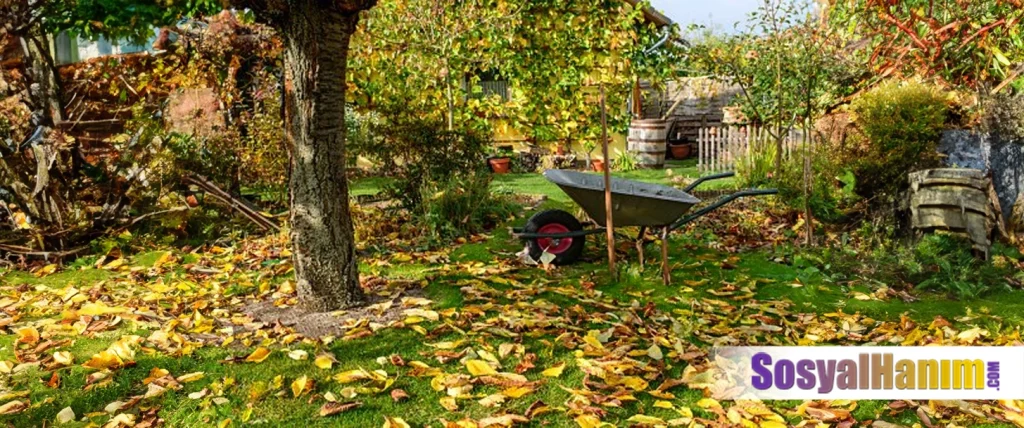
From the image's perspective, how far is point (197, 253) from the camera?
616cm

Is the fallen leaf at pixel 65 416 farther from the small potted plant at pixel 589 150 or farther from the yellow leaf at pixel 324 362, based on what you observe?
the small potted plant at pixel 589 150

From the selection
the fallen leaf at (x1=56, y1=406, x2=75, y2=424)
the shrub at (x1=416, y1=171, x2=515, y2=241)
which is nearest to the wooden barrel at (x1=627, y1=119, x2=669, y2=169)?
the shrub at (x1=416, y1=171, x2=515, y2=241)

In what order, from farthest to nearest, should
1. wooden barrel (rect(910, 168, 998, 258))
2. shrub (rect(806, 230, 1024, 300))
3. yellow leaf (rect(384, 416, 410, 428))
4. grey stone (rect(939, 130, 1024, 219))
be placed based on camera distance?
grey stone (rect(939, 130, 1024, 219)) → wooden barrel (rect(910, 168, 998, 258)) → shrub (rect(806, 230, 1024, 300)) → yellow leaf (rect(384, 416, 410, 428))

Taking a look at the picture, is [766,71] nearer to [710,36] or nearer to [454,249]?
[454,249]

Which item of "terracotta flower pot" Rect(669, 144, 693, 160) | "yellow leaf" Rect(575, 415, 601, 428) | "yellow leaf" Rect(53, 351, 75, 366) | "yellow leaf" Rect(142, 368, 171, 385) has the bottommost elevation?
"yellow leaf" Rect(575, 415, 601, 428)

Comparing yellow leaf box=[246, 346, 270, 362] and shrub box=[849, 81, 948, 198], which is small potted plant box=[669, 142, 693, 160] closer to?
shrub box=[849, 81, 948, 198]

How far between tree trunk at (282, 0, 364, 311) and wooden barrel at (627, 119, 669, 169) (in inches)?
397

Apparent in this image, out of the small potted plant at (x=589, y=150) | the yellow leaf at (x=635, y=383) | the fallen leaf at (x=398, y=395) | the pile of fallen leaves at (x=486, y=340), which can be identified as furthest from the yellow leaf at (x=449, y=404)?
the small potted plant at (x=589, y=150)

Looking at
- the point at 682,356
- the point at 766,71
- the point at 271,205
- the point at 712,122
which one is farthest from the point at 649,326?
the point at 712,122

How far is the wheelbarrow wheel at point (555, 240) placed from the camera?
541 centimetres

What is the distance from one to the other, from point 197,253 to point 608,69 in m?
5.36

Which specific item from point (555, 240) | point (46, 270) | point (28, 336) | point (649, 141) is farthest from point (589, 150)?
point (28, 336)

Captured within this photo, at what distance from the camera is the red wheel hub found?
5449mm

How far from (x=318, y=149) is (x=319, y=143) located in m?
0.03
